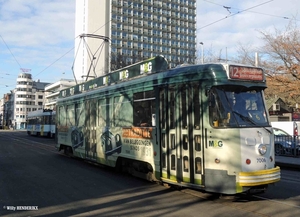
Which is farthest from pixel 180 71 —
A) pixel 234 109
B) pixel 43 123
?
pixel 43 123

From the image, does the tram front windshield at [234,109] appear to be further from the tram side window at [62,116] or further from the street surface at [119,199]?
the tram side window at [62,116]

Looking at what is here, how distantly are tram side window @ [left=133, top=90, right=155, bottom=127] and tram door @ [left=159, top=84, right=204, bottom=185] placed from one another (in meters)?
0.44

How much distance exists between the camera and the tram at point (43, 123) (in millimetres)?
37225

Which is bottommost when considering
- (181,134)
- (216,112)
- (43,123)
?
(181,134)

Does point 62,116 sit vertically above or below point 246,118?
above

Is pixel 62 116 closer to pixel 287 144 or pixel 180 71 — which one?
pixel 180 71

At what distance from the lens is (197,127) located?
23.9 feet

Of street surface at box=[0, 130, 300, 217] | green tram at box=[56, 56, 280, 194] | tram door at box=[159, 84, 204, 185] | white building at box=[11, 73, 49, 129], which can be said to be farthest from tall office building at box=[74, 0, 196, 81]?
tram door at box=[159, 84, 204, 185]

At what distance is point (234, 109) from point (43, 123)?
35.4 m

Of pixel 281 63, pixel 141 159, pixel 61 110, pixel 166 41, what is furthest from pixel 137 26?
pixel 141 159

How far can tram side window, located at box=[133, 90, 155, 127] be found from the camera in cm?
865

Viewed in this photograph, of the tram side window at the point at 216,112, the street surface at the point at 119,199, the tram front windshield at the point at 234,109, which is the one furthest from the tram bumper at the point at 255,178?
the tram side window at the point at 216,112

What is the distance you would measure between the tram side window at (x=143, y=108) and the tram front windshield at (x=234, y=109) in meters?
2.00

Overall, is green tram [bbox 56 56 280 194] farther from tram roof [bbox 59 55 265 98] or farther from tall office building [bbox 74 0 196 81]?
tall office building [bbox 74 0 196 81]
